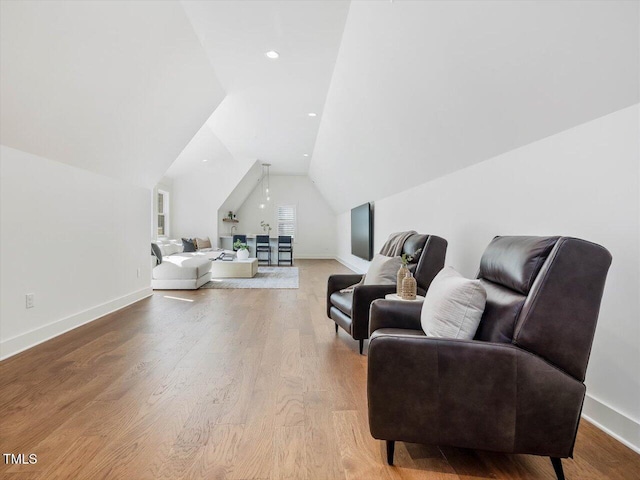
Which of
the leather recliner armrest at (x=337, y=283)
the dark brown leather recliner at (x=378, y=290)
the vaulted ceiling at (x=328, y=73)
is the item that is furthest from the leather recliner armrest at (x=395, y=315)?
the vaulted ceiling at (x=328, y=73)

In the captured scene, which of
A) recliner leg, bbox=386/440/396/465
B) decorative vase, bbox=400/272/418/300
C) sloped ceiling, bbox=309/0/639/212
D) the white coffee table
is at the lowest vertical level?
recliner leg, bbox=386/440/396/465

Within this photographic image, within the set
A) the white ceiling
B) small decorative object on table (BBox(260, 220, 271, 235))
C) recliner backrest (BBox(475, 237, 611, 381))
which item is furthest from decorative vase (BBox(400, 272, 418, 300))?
small decorative object on table (BBox(260, 220, 271, 235))

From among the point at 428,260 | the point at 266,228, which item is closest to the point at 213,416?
the point at 428,260

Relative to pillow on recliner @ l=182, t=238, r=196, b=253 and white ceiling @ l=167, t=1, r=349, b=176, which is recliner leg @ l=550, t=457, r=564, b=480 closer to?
white ceiling @ l=167, t=1, r=349, b=176

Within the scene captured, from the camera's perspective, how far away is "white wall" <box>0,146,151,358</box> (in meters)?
2.74

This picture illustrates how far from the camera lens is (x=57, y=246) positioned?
3264mm

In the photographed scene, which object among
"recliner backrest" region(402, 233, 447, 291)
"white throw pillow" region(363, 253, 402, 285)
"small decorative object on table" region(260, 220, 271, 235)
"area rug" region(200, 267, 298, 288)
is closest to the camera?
"recliner backrest" region(402, 233, 447, 291)

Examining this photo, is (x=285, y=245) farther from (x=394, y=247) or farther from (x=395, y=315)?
(x=395, y=315)

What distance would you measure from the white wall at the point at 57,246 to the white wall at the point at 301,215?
7313mm

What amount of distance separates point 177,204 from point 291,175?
4000mm

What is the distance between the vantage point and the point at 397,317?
220 cm

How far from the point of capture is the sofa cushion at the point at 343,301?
291cm

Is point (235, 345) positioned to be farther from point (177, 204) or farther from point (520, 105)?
point (177, 204)

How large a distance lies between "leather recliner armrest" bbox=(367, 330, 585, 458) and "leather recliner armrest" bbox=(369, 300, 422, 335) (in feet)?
2.57
